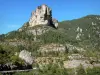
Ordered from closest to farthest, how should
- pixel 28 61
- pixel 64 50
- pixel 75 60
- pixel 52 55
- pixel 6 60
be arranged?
pixel 6 60 → pixel 28 61 → pixel 75 60 → pixel 52 55 → pixel 64 50

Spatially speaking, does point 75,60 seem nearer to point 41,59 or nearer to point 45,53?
point 41,59

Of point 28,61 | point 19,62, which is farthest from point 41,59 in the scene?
point 19,62

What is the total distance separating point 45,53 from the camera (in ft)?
608

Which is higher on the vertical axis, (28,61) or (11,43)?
(11,43)

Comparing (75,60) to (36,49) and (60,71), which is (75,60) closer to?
(36,49)

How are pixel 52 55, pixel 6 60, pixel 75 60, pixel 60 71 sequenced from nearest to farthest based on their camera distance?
pixel 60 71 < pixel 6 60 < pixel 75 60 < pixel 52 55

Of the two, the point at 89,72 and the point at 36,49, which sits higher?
the point at 36,49

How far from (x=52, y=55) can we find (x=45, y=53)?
19.7ft

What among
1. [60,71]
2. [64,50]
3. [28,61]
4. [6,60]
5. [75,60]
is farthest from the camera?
[64,50]

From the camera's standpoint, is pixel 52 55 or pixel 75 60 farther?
pixel 52 55

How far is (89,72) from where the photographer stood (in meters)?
112

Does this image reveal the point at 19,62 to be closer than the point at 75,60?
Yes

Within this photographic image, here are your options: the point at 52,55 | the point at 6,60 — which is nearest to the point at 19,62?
the point at 6,60

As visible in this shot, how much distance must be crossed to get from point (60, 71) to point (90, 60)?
2216 inches
